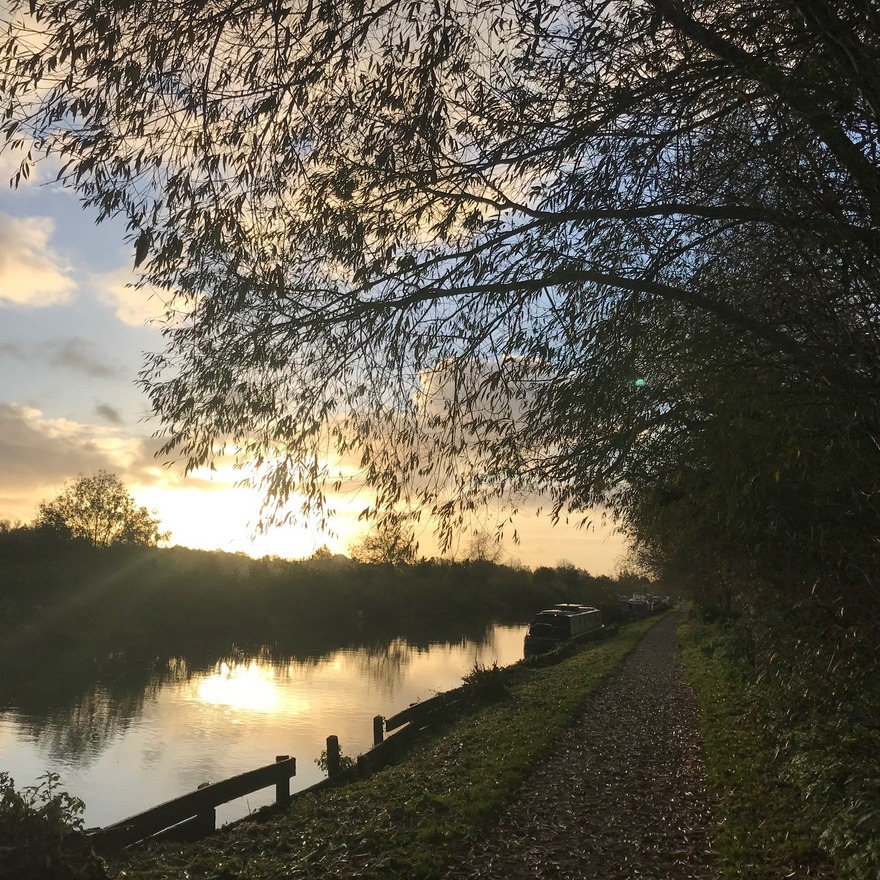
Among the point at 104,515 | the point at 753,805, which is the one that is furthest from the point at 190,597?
the point at 753,805

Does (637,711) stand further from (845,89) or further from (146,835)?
(845,89)

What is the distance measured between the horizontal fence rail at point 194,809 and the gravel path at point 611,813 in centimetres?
369

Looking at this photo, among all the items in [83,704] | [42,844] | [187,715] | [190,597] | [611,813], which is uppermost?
[190,597]

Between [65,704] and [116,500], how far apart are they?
40514 mm

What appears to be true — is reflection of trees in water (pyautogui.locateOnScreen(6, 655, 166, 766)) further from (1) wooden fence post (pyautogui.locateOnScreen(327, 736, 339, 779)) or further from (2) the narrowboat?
(2) the narrowboat

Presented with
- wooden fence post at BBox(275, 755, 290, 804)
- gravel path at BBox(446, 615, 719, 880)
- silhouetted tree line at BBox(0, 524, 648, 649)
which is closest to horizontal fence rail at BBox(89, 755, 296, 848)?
wooden fence post at BBox(275, 755, 290, 804)

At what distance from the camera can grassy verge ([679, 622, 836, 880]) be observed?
605cm

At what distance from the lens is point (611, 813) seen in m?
7.90

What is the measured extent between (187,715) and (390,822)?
15.3 m

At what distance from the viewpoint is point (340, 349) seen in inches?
245

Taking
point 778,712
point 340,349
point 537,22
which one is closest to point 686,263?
point 537,22

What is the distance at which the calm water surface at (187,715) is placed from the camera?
50.1ft

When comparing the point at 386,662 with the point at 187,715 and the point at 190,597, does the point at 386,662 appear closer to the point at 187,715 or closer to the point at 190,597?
the point at 187,715

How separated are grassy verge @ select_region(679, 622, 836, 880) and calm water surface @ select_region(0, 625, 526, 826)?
25.2 ft
